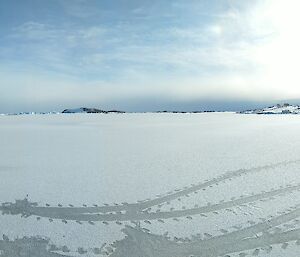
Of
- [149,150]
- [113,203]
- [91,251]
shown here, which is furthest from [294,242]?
[149,150]

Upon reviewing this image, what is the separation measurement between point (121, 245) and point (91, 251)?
0.36m

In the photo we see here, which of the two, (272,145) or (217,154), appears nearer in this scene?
(217,154)

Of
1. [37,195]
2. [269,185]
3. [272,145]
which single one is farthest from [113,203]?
[272,145]

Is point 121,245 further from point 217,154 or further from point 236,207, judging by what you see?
point 217,154

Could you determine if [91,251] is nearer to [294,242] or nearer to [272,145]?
[294,242]

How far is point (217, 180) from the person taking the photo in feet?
23.8

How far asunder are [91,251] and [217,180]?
157 inches

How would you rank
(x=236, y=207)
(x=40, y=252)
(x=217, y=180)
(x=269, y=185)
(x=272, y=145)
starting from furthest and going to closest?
(x=272, y=145)
(x=217, y=180)
(x=269, y=185)
(x=236, y=207)
(x=40, y=252)

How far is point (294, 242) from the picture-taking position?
4.11 meters

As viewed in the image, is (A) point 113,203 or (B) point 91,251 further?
(A) point 113,203

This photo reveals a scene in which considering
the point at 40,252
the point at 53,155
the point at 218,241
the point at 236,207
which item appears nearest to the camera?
the point at 40,252

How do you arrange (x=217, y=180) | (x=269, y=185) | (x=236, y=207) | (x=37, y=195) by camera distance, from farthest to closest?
(x=217, y=180) < (x=269, y=185) < (x=37, y=195) < (x=236, y=207)

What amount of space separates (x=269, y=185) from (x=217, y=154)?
416cm

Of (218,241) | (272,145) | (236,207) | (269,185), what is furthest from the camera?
(272,145)
